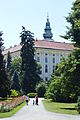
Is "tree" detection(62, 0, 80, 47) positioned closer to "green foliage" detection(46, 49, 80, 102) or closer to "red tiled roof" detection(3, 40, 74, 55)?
"green foliage" detection(46, 49, 80, 102)

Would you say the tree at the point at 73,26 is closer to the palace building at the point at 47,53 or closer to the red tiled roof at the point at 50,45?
the palace building at the point at 47,53

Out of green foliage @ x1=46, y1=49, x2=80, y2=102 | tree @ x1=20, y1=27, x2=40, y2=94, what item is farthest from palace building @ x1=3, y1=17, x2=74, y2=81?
green foliage @ x1=46, y1=49, x2=80, y2=102

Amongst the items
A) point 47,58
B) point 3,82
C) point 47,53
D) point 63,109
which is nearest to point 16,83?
point 3,82

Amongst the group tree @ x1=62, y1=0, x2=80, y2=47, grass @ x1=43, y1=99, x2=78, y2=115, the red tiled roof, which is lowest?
grass @ x1=43, y1=99, x2=78, y2=115

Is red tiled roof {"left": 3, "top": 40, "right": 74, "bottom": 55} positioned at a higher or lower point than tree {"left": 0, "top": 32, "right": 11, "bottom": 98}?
higher

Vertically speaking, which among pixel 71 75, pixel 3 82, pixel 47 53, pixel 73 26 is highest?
pixel 47 53

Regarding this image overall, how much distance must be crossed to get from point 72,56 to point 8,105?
8824 mm

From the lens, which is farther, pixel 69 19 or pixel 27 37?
pixel 27 37

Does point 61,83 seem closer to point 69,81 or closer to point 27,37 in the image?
point 69,81

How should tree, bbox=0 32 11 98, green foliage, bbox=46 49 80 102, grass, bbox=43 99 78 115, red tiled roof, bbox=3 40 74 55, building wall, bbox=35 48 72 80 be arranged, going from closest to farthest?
grass, bbox=43 99 78 115
green foliage, bbox=46 49 80 102
tree, bbox=0 32 11 98
building wall, bbox=35 48 72 80
red tiled roof, bbox=3 40 74 55

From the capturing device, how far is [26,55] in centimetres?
8406

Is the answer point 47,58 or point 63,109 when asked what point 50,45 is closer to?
point 47,58

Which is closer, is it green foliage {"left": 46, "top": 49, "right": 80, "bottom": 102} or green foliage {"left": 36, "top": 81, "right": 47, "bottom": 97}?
green foliage {"left": 46, "top": 49, "right": 80, "bottom": 102}

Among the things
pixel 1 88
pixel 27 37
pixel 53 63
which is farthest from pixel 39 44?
pixel 1 88
